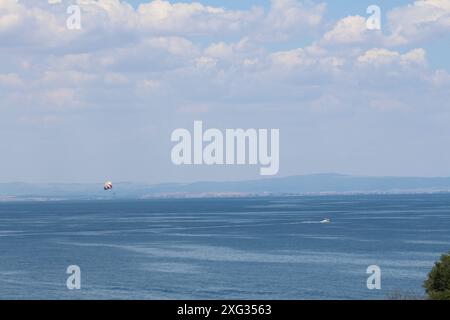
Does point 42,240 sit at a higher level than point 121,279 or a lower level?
higher

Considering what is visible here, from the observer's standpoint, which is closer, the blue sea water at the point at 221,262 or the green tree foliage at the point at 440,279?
the green tree foliage at the point at 440,279

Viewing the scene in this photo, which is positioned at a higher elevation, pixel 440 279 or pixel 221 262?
pixel 221 262

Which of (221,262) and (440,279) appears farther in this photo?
(221,262)

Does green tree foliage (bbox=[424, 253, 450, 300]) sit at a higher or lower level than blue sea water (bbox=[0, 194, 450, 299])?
lower

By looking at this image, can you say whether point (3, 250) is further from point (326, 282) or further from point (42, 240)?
point (326, 282)

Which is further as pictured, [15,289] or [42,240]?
[42,240]

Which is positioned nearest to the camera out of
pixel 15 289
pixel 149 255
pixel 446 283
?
pixel 446 283

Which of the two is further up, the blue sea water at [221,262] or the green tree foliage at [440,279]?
the blue sea water at [221,262]

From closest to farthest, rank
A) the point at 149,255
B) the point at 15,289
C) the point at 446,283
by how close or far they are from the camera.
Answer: the point at 446,283, the point at 15,289, the point at 149,255

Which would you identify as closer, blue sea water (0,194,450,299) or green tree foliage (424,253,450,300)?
green tree foliage (424,253,450,300)
